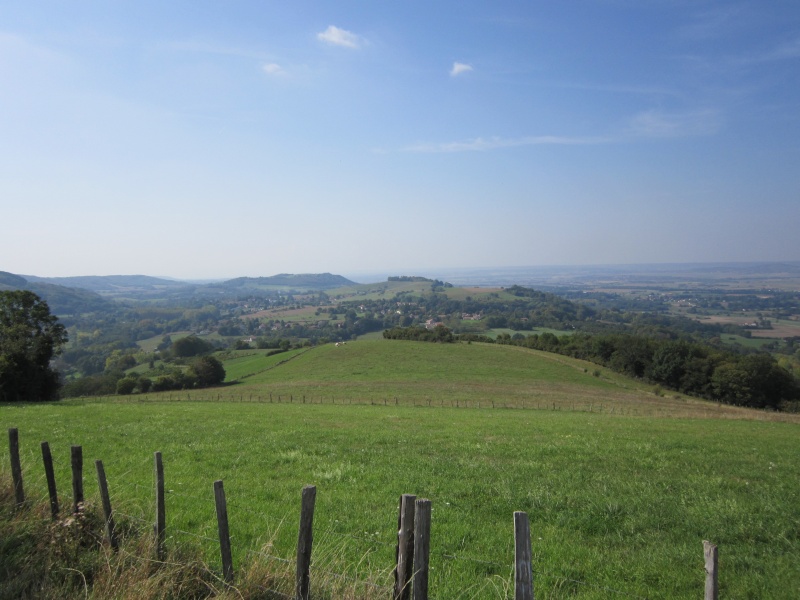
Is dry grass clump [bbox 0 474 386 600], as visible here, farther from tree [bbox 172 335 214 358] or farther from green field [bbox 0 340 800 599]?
tree [bbox 172 335 214 358]

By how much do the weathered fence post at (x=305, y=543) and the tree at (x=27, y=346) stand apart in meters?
45.9

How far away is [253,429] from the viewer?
18.5m

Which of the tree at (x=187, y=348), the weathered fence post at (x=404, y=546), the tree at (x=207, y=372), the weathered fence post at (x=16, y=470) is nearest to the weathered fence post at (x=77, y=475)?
the weathered fence post at (x=16, y=470)

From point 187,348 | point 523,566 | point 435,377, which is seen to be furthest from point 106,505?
point 187,348

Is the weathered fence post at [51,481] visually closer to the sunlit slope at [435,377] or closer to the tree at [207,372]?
the sunlit slope at [435,377]

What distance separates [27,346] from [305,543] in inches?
1941

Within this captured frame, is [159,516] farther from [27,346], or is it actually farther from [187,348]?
[187,348]

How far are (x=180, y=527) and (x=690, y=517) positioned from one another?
9.32m

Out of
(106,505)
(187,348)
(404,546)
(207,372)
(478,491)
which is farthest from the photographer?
(187,348)

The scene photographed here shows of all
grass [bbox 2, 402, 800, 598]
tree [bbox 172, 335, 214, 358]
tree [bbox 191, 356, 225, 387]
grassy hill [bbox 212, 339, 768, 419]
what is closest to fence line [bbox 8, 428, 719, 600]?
grass [bbox 2, 402, 800, 598]

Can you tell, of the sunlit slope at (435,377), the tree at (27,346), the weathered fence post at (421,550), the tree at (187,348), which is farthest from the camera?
the tree at (187,348)

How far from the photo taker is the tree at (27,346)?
3887 centimetres

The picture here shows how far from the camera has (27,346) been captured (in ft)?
133

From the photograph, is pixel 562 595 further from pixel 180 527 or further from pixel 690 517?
pixel 180 527
